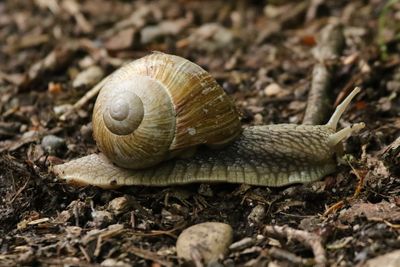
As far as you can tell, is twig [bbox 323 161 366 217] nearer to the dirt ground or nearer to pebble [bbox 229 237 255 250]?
the dirt ground

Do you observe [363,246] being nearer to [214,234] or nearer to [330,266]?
[330,266]

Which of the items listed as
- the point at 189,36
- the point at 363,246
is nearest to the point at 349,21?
the point at 189,36

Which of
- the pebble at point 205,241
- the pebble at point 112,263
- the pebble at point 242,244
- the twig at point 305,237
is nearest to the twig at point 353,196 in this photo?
the twig at point 305,237

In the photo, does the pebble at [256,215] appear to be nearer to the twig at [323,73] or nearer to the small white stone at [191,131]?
the small white stone at [191,131]

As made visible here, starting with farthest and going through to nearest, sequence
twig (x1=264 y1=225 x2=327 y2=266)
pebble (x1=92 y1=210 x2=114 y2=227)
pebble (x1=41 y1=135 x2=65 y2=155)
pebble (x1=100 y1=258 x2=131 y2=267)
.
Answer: pebble (x1=41 y1=135 x2=65 y2=155) < pebble (x1=92 y1=210 x2=114 y2=227) < pebble (x1=100 y1=258 x2=131 y2=267) < twig (x1=264 y1=225 x2=327 y2=266)

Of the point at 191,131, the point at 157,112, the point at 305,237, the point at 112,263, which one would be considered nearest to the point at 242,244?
the point at 305,237

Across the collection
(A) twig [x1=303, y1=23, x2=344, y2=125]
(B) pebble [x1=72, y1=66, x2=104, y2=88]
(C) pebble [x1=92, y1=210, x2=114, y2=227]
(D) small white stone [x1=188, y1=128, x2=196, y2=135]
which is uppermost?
(B) pebble [x1=72, y1=66, x2=104, y2=88]

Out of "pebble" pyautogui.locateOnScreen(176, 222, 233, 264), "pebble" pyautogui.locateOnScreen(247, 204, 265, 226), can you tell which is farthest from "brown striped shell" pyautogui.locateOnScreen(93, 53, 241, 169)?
"pebble" pyautogui.locateOnScreen(176, 222, 233, 264)
